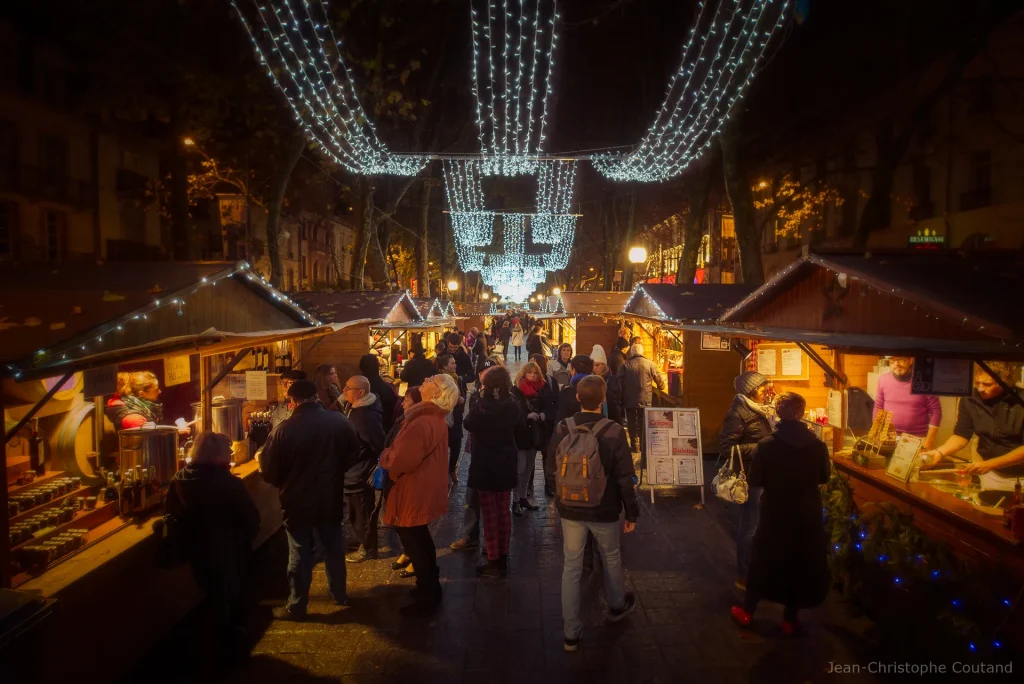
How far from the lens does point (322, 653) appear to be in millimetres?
4461

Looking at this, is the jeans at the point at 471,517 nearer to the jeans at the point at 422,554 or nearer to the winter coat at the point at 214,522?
the jeans at the point at 422,554

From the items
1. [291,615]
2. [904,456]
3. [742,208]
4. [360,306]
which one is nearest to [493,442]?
[291,615]

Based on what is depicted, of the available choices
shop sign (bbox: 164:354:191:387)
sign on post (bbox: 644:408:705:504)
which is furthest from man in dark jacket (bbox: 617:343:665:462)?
shop sign (bbox: 164:354:191:387)

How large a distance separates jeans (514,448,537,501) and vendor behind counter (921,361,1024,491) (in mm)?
3881

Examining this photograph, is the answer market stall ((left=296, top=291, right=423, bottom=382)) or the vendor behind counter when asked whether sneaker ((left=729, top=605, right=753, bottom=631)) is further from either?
market stall ((left=296, top=291, right=423, bottom=382))

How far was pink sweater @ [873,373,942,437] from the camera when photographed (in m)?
6.19

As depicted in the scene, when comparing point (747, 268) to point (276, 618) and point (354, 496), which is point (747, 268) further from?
point (276, 618)

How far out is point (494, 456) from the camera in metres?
5.83

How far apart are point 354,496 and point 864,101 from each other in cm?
2312

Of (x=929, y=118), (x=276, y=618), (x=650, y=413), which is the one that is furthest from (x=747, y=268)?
(x=276, y=618)

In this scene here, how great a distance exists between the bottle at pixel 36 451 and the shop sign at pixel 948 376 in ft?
22.5

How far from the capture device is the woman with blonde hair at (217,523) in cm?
421

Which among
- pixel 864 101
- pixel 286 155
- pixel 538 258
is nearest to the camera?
pixel 286 155

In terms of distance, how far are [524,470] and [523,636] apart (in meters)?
2.89
